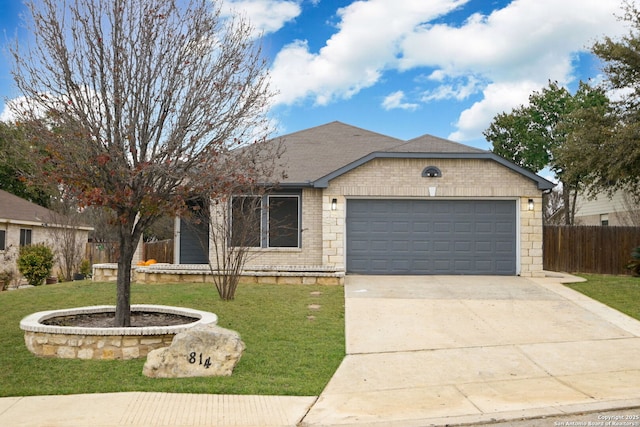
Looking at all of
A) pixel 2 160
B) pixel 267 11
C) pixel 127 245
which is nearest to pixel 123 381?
pixel 127 245

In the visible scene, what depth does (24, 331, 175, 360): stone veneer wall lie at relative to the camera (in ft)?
26.4

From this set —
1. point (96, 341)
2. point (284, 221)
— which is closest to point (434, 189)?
point (284, 221)

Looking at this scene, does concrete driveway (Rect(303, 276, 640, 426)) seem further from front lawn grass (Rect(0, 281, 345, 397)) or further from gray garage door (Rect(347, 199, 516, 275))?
gray garage door (Rect(347, 199, 516, 275))

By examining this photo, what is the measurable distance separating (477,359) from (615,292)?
7035 mm

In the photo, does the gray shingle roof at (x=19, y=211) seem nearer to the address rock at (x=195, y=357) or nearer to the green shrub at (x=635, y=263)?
the address rock at (x=195, y=357)

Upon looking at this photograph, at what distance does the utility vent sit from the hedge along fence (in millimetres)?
5887

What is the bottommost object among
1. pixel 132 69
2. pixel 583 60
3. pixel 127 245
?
pixel 127 245

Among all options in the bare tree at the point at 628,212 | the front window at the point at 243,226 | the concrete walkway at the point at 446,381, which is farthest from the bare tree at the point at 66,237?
the bare tree at the point at 628,212

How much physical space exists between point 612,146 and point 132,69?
12935mm

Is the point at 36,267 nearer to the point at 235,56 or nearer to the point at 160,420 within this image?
the point at 235,56

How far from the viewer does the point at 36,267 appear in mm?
21703

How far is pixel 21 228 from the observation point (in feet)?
82.5

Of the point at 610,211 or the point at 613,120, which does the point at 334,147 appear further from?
the point at 610,211

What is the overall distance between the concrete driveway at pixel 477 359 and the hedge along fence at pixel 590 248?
6.09m
